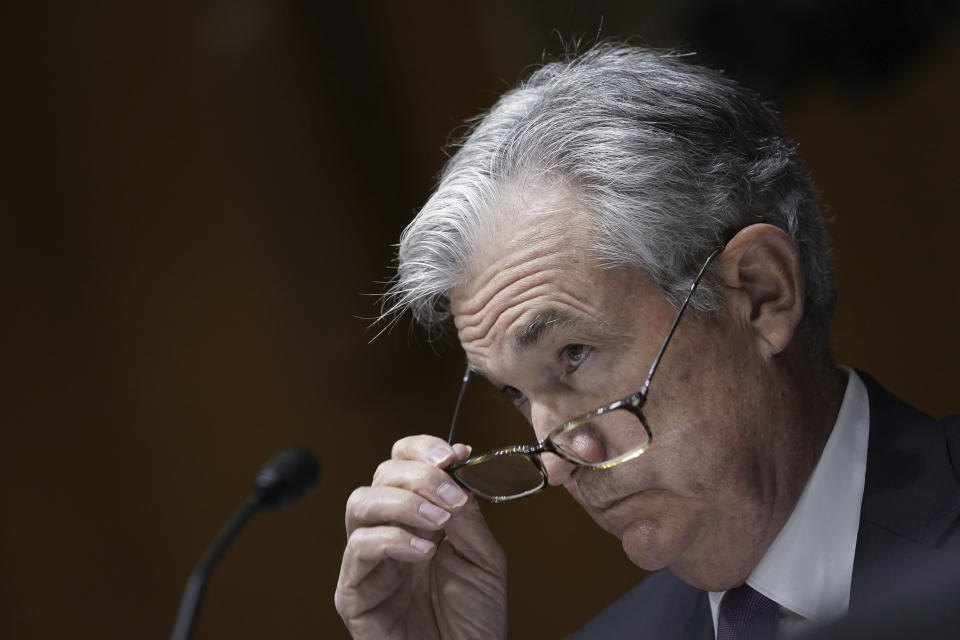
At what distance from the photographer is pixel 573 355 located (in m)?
1.56

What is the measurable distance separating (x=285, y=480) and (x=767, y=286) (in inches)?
37.5

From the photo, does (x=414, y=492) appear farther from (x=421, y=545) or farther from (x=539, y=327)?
(x=539, y=327)

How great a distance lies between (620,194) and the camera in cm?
154

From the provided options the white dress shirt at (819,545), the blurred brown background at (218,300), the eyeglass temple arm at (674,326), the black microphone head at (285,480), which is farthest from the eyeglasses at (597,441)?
the blurred brown background at (218,300)

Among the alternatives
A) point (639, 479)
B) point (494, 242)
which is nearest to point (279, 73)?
point (494, 242)

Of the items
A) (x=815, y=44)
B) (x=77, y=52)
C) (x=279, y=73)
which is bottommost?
(x=815, y=44)

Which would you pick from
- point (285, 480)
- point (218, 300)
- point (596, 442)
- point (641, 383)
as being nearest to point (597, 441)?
point (596, 442)

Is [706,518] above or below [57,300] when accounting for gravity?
below

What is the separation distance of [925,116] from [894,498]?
1174mm

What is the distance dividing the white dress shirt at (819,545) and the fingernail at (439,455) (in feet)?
1.64

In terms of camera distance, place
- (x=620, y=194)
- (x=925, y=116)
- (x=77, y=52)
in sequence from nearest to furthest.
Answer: (x=620, y=194) → (x=925, y=116) → (x=77, y=52)

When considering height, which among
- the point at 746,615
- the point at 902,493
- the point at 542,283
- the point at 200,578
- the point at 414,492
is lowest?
the point at 746,615

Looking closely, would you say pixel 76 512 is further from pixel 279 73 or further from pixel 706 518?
pixel 706 518

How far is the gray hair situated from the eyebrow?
98 millimetres
